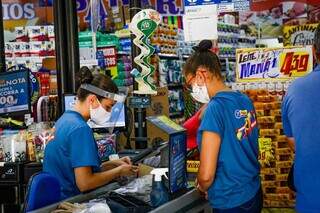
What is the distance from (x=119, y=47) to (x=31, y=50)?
2.20m

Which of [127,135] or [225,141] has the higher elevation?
[225,141]

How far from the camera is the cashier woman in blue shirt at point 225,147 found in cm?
250

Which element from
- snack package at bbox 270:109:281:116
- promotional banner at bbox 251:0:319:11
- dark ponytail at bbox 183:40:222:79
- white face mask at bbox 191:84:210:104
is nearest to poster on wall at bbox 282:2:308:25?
promotional banner at bbox 251:0:319:11

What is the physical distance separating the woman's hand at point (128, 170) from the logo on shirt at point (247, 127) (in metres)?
0.81

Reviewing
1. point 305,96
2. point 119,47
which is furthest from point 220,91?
point 119,47

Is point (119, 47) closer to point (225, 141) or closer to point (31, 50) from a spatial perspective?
point (31, 50)

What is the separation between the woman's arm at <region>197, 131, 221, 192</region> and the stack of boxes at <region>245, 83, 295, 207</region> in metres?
3.07

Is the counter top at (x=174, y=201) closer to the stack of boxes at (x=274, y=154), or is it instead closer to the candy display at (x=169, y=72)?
the stack of boxes at (x=274, y=154)

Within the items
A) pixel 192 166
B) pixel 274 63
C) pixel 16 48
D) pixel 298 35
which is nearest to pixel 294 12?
pixel 298 35

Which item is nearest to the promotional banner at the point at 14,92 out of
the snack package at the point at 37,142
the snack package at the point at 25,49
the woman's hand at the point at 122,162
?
the snack package at the point at 37,142

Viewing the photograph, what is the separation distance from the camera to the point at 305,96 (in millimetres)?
2516

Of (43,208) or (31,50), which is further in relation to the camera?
(31,50)

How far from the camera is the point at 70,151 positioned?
296cm

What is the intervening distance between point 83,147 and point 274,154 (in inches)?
123
